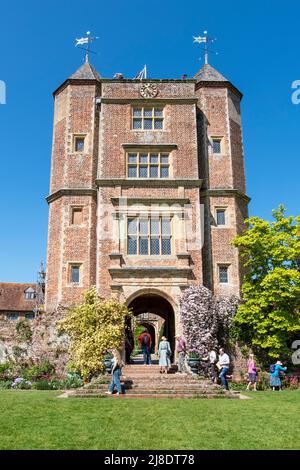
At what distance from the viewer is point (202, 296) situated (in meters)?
19.3

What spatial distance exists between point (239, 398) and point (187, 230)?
30.2 feet

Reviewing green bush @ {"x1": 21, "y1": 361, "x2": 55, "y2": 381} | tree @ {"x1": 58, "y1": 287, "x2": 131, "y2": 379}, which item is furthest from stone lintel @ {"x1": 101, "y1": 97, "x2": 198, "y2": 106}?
green bush @ {"x1": 21, "y1": 361, "x2": 55, "y2": 381}

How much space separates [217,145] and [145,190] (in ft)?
17.7

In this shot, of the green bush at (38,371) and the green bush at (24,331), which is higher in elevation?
the green bush at (24,331)

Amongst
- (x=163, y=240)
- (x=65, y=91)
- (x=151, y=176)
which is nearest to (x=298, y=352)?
(x=163, y=240)

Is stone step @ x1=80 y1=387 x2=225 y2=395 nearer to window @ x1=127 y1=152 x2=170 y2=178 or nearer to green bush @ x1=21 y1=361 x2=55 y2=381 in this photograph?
green bush @ x1=21 y1=361 x2=55 y2=381

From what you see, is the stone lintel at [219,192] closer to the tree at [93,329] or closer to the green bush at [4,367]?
the tree at [93,329]

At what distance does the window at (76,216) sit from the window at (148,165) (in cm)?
337

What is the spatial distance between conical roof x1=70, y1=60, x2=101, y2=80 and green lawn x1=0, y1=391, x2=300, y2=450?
1847 centimetres

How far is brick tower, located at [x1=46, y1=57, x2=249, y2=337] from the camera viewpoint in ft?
66.8

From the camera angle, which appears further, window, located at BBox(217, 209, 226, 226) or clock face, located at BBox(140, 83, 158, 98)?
clock face, located at BBox(140, 83, 158, 98)

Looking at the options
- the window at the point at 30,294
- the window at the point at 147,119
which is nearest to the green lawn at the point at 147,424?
the window at the point at 147,119

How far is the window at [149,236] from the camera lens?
2058cm

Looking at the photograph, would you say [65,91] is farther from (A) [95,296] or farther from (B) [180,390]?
(B) [180,390]
